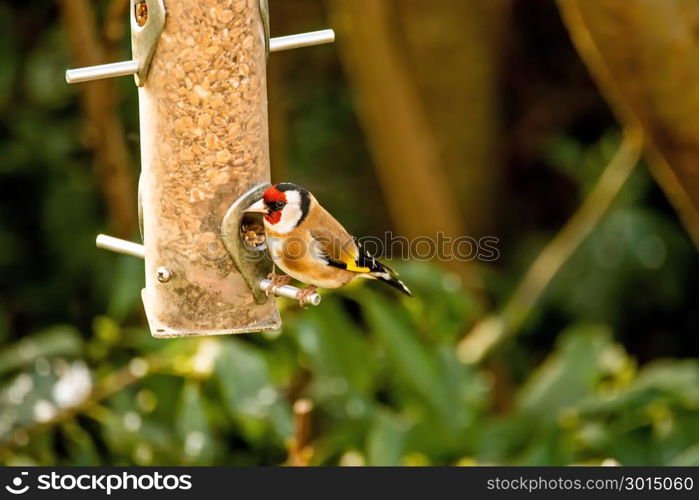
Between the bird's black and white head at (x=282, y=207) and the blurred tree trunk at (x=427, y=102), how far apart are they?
111 inches

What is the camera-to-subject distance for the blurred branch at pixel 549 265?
531cm

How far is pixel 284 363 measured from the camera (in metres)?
4.62

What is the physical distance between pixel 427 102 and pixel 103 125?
2.41 meters

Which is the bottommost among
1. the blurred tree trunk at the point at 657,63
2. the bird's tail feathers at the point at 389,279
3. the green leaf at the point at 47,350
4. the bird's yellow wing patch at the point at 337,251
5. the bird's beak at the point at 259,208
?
the green leaf at the point at 47,350

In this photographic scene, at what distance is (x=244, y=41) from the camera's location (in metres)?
3.10

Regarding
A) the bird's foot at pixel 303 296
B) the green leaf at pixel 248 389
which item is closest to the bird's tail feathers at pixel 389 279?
the bird's foot at pixel 303 296

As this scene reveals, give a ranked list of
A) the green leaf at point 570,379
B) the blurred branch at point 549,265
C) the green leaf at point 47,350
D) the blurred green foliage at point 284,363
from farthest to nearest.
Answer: the blurred branch at point 549,265 < the green leaf at point 570,379 < the green leaf at point 47,350 < the blurred green foliage at point 284,363

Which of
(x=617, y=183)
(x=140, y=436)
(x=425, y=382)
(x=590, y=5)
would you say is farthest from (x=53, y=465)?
(x=617, y=183)

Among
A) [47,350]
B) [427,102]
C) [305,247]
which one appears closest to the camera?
[305,247]

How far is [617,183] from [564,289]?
3.55ft

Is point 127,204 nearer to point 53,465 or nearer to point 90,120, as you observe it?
point 90,120

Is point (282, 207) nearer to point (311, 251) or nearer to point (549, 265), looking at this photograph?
point (311, 251)

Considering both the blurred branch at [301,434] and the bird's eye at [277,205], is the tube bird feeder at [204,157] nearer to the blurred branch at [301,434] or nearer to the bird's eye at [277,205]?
the bird's eye at [277,205]

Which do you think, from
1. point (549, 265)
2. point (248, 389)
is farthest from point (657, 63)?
point (549, 265)
